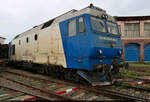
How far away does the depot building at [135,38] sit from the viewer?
68.0 feet

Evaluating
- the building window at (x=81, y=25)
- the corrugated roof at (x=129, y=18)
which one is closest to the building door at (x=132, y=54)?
the corrugated roof at (x=129, y=18)

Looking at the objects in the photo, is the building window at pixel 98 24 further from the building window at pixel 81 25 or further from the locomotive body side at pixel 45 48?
the locomotive body side at pixel 45 48

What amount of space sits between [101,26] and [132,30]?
16.9 metres

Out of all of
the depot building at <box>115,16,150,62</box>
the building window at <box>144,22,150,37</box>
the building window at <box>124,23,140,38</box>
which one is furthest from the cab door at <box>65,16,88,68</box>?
the building window at <box>144,22,150,37</box>

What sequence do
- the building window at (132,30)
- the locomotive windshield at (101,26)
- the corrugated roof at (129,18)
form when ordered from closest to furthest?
the locomotive windshield at (101,26) < the corrugated roof at (129,18) < the building window at (132,30)

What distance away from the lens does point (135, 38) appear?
69.4ft

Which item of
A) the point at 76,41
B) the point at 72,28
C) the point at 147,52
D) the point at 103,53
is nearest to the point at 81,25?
the point at 72,28

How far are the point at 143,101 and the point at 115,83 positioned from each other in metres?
2.57

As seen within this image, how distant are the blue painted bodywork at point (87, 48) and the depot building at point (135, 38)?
1485 cm

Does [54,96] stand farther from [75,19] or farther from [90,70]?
[75,19]

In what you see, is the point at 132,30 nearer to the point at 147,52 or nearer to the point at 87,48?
the point at 147,52

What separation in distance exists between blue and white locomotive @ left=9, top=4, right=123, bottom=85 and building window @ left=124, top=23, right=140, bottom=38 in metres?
15.3

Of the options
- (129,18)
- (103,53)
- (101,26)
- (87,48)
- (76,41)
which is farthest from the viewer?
(129,18)

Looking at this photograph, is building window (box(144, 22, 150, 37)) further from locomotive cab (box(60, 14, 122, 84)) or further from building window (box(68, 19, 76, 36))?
building window (box(68, 19, 76, 36))
